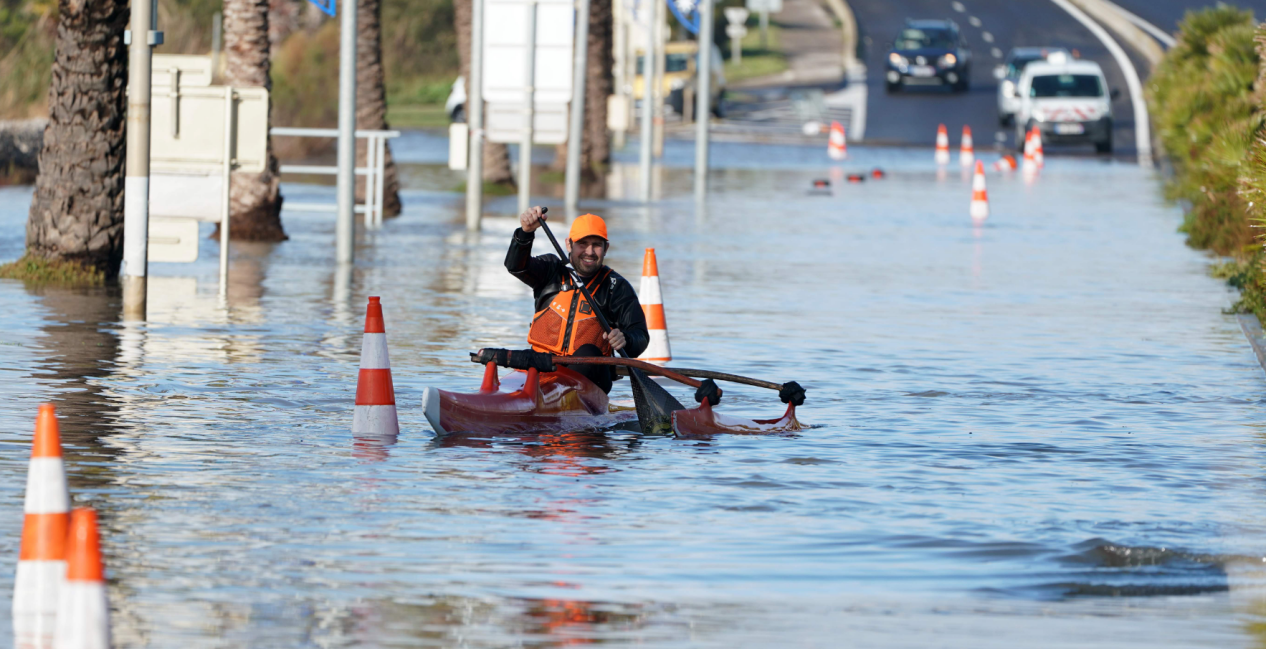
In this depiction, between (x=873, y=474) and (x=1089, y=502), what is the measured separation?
1098mm

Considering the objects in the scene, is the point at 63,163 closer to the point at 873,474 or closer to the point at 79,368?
the point at 79,368

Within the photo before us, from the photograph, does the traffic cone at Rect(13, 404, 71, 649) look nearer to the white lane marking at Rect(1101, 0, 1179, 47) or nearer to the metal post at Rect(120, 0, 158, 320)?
the metal post at Rect(120, 0, 158, 320)

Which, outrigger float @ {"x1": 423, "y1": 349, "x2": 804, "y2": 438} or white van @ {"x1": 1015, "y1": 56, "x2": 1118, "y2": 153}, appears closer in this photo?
outrigger float @ {"x1": 423, "y1": 349, "x2": 804, "y2": 438}

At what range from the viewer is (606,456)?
424 inches

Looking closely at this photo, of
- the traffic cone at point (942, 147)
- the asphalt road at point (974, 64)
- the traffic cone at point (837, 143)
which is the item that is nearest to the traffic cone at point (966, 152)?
the traffic cone at point (942, 147)

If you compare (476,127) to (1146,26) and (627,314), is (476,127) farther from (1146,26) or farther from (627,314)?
(1146,26)

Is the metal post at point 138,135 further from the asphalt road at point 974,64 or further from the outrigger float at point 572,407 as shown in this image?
the asphalt road at point 974,64

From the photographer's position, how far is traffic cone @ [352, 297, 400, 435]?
11078 millimetres

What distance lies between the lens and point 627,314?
11.7m

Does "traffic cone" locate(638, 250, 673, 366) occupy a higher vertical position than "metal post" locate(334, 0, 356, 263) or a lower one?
lower

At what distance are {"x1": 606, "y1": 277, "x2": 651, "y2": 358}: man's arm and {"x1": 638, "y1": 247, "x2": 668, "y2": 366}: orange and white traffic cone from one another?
2.61m

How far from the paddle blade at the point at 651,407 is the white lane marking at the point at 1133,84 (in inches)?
1420

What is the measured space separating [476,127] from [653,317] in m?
12.9

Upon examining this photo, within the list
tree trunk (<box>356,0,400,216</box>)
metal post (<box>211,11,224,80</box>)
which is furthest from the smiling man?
metal post (<box>211,11,224,80</box>)
